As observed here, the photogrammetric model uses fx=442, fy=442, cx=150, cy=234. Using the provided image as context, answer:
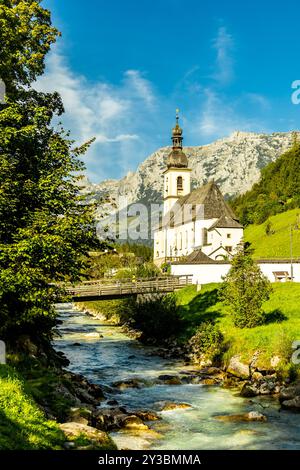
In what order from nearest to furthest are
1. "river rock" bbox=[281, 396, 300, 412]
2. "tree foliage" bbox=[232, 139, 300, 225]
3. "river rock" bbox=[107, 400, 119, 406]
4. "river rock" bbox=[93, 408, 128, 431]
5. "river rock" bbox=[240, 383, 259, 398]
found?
"river rock" bbox=[93, 408, 128, 431]
"river rock" bbox=[281, 396, 300, 412]
"river rock" bbox=[107, 400, 119, 406]
"river rock" bbox=[240, 383, 259, 398]
"tree foliage" bbox=[232, 139, 300, 225]

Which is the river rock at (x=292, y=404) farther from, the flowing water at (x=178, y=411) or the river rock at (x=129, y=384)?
the river rock at (x=129, y=384)

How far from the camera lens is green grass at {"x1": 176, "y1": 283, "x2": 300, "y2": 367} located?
26.8 metres

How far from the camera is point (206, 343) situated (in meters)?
32.8

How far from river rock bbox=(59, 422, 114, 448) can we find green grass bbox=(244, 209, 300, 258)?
65.0 m

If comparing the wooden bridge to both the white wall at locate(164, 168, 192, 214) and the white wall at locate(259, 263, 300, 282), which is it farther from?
the white wall at locate(164, 168, 192, 214)

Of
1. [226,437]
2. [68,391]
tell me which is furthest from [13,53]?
[226,437]

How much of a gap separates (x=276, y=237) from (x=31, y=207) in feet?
251

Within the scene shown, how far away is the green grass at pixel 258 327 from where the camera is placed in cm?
2681

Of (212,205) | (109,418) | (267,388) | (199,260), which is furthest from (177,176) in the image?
(109,418)

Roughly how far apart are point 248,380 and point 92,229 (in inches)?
513

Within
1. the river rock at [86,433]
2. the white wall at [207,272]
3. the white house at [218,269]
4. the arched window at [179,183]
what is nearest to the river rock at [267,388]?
the river rock at [86,433]

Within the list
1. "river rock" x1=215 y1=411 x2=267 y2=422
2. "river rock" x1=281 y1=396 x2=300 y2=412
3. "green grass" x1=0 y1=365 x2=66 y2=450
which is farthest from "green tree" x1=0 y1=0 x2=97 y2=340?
"river rock" x1=281 y1=396 x2=300 y2=412

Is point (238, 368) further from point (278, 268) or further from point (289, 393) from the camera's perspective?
point (278, 268)
